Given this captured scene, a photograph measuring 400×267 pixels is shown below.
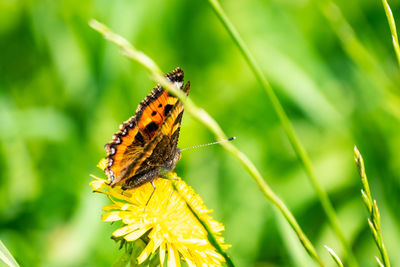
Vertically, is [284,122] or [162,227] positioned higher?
[284,122]

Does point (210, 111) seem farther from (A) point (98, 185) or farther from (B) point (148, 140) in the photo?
(A) point (98, 185)

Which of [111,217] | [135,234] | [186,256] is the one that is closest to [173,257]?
[186,256]

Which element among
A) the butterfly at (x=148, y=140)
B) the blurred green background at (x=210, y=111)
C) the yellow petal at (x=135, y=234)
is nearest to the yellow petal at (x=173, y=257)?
the yellow petal at (x=135, y=234)

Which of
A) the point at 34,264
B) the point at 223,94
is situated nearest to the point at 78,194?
the point at 34,264

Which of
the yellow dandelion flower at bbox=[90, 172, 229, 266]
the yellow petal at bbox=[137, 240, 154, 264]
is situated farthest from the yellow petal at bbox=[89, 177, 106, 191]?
the yellow petal at bbox=[137, 240, 154, 264]

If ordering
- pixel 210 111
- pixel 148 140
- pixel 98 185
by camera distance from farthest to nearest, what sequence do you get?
pixel 210 111
pixel 148 140
pixel 98 185

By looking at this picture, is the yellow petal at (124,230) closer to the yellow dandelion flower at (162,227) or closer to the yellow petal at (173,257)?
the yellow dandelion flower at (162,227)

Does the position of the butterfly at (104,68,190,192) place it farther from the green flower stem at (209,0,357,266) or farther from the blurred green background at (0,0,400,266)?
the blurred green background at (0,0,400,266)

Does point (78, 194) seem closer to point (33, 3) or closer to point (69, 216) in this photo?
point (69, 216)
